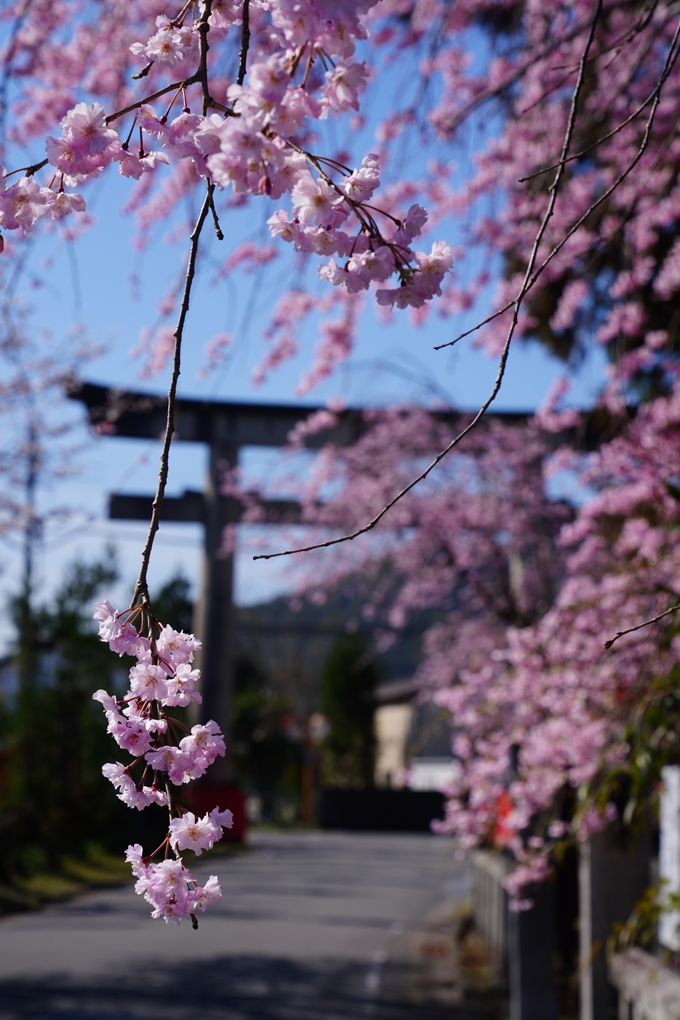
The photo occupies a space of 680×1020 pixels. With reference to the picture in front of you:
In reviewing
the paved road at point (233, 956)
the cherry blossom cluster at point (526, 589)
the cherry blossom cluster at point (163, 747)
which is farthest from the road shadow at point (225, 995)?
the cherry blossom cluster at point (163, 747)

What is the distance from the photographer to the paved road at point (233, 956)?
6.07 metres

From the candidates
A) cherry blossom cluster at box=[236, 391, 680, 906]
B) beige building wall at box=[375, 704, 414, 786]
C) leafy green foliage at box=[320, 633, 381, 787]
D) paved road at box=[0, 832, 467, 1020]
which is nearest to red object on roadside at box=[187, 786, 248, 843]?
paved road at box=[0, 832, 467, 1020]

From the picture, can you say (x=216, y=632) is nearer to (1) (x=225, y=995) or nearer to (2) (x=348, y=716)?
(1) (x=225, y=995)

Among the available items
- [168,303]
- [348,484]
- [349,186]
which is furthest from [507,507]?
[349,186]

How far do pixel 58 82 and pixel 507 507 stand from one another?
17.5 feet

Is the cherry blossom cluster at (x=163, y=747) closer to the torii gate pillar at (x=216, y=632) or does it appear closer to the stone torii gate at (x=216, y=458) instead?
the stone torii gate at (x=216, y=458)

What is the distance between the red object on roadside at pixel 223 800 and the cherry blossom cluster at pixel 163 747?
14897mm

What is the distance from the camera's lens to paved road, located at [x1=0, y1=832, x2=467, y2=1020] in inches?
239

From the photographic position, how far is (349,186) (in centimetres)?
135

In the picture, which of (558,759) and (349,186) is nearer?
(349,186)

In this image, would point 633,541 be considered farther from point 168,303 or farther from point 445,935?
point 445,935

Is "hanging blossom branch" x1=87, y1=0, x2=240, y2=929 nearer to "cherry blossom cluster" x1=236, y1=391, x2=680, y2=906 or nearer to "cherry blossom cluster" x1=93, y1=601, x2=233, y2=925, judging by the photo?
"cherry blossom cluster" x1=93, y1=601, x2=233, y2=925

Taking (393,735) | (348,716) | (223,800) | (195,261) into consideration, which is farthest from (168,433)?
(393,735)

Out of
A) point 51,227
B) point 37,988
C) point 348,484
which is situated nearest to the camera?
point 51,227
